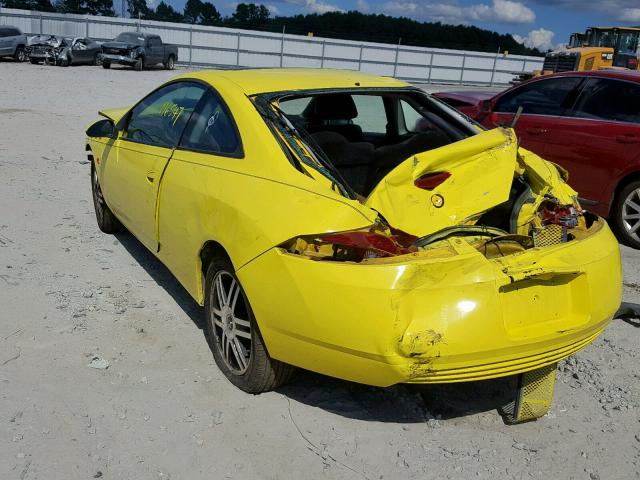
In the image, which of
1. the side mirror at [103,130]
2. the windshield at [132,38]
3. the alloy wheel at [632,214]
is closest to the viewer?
the side mirror at [103,130]

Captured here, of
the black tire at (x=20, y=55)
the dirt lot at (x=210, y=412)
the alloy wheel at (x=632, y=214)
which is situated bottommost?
the black tire at (x=20, y=55)

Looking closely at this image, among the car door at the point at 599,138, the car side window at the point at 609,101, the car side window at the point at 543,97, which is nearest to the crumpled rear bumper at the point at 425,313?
the car door at the point at 599,138

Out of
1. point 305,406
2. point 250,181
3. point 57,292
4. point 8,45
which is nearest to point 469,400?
point 305,406

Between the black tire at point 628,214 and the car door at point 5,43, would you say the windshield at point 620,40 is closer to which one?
the black tire at point 628,214

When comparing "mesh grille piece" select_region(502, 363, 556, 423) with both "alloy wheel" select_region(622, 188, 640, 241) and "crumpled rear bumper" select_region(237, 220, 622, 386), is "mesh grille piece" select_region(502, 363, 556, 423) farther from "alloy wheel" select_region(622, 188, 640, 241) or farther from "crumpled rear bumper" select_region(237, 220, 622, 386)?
"alloy wheel" select_region(622, 188, 640, 241)

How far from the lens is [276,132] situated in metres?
3.23

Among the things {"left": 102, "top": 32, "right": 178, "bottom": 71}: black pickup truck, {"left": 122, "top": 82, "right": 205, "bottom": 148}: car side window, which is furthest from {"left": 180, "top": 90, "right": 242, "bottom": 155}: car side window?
{"left": 102, "top": 32, "right": 178, "bottom": 71}: black pickup truck

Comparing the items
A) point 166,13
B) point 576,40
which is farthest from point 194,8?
point 576,40

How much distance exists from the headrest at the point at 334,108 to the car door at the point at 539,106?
266 cm

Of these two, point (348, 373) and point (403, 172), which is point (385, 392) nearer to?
point (348, 373)

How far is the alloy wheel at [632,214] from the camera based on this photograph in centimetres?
604

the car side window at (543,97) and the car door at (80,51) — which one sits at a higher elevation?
the car side window at (543,97)

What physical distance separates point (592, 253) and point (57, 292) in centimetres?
339

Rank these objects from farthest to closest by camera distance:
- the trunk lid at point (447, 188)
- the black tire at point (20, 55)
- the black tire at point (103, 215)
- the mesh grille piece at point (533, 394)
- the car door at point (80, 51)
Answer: the black tire at point (20, 55) < the car door at point (80, 51) < the black tire at point (103, 215) < the mesh grille piece at point (533, 394) < the trunk lid at point (447, 188)
